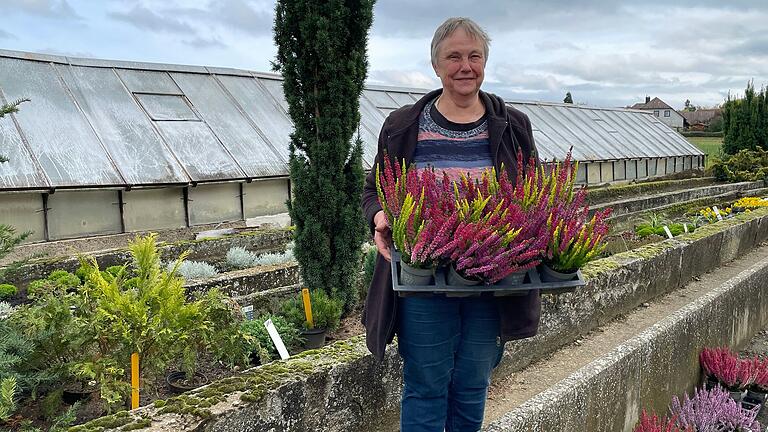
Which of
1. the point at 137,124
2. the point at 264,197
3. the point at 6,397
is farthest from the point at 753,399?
the point at 137,124

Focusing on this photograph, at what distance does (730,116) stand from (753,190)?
11500 millimetres

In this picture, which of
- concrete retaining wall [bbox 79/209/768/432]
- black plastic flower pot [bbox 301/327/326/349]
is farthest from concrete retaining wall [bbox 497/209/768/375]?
black plastic flower pot [bbox 301/327/326/349]

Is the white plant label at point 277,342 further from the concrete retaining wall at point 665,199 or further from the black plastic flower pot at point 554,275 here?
the concrete retaining wall at point 665,199

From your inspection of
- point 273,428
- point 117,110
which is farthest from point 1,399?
point 117,110

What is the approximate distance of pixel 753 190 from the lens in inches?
585

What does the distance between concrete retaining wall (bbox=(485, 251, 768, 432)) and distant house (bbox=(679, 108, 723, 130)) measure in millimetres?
52024

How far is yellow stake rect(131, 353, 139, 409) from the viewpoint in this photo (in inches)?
93.7

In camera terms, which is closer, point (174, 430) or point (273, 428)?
point (174, 430)

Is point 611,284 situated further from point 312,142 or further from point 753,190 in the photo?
point 753,190

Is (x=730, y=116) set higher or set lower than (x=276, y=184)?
higher

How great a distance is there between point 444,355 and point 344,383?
2.79ft

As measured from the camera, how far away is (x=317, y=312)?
385 centimetres

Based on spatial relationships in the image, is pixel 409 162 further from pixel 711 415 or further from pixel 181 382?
pixel 711 415

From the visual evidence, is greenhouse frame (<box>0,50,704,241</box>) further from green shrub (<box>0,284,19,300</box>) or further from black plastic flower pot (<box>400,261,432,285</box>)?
black plastic flower pot (<box>400,261,432,285</box>)
